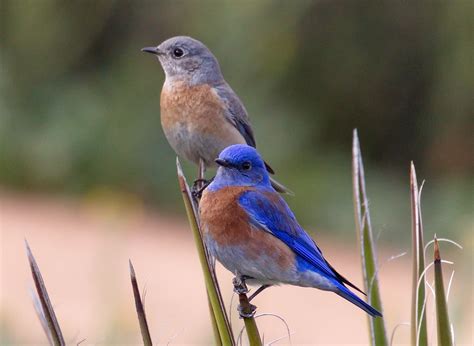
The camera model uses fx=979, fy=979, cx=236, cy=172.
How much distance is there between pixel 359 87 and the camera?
1065 centimetres

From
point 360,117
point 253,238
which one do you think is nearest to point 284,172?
point 360,117

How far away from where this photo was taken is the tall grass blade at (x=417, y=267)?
288cm

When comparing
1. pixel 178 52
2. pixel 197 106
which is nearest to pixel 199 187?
pixel 197 106

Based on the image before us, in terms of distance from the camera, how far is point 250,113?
9797 mm

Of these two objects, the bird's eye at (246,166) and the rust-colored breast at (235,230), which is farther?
the bird's eye at (246,166)

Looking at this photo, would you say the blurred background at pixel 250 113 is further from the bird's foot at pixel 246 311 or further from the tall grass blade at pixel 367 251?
the bird's foot at pixel 246 311

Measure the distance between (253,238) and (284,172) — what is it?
20.8ft

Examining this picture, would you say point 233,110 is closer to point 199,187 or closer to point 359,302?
point 199,187

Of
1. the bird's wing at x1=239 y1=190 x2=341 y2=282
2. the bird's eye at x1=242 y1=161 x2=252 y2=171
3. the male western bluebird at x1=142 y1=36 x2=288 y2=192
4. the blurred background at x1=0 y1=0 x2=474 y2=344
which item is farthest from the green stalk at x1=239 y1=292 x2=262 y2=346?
the blurred background at x1=0 y1=0 x2=474 y2=344

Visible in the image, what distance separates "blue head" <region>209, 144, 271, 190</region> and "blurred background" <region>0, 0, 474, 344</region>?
5215 mm

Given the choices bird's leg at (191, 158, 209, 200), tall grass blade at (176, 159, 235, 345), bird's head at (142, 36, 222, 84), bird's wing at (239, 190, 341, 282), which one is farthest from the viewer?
bird's head at (142, 36, 222, 84)

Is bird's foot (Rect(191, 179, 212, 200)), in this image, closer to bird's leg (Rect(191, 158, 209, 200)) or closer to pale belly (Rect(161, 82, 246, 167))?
bird's leg (Rect(191, 158, 209, 200))

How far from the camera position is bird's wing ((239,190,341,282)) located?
3.42m

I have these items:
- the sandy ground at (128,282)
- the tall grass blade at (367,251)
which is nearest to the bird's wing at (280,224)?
the tall grass blade at (367,251)
